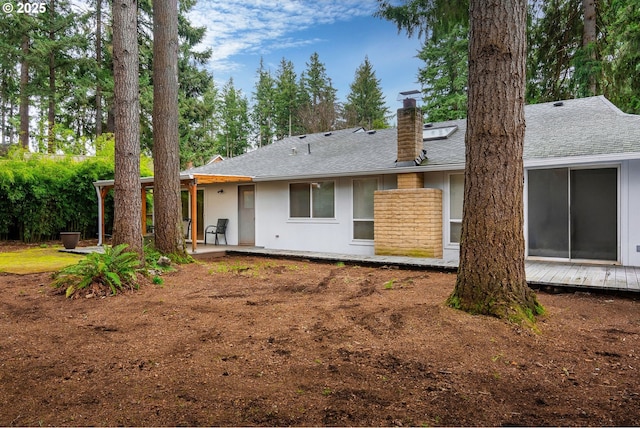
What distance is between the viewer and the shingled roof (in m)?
7.54

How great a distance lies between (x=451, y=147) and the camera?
9664 millimetres

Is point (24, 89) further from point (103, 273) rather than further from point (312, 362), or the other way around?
point (312, 362)

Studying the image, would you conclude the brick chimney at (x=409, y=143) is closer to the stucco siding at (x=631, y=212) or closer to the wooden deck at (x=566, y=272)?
the wooden deck at (x=566, y=272)

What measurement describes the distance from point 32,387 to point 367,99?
32.0 meters

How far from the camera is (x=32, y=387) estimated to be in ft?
8.64

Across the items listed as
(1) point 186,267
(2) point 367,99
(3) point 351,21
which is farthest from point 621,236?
(2) point 367,99

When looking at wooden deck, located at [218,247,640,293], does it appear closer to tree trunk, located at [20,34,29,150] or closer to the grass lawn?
the grass lawn

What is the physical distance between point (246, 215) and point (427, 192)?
6.18m

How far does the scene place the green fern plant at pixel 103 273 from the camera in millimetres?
5617

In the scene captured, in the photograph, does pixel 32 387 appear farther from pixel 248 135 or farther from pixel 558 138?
pixel 248 135

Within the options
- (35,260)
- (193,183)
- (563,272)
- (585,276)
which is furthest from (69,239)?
(585,276)

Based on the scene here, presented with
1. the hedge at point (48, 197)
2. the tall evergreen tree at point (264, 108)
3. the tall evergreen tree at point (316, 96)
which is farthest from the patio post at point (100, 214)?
the tall evergreen tree at point (264, 108)

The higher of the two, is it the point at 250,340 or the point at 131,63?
the point at 131,63

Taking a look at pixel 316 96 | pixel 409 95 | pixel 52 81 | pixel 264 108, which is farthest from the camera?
pixel 264 108
